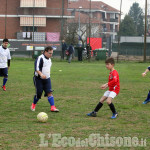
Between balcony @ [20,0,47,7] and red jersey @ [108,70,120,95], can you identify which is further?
balcony @ [20,0,47,7]

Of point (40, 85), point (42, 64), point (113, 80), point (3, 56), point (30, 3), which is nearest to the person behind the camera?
point (113, 80)

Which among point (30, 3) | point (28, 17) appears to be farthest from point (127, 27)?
point (28, 17)

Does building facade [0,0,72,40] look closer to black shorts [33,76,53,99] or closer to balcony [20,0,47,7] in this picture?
balcony [20,0,47,7]

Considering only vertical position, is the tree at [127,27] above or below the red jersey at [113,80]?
above

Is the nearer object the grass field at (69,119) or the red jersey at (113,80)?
the grass field at (69,119)

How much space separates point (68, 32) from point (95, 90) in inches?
1440

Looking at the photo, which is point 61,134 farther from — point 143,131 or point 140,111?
point 140,111

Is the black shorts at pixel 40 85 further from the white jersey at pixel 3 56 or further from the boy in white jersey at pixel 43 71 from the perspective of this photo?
the white jersey at pixel 3 56

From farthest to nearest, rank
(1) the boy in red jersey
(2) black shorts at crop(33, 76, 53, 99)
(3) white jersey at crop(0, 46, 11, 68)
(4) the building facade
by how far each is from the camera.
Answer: (4) the building facade, (3) white jersey at crop(0, 46, 11, 68), (2) black shorts at crop(33, 76, 53, 99), (1) the boy in red jersey

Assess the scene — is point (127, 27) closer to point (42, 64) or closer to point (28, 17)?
point (28, 17)

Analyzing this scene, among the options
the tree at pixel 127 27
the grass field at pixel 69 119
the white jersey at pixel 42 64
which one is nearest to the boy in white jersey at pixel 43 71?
the white jersey at pixel 42 64

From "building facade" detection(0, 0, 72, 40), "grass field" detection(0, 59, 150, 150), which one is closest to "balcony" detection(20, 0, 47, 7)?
"building facade" detection(0, 0, 72, 40)

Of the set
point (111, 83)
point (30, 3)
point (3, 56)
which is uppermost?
point (30, 3)

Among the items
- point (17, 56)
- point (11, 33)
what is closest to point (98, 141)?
point (17, 56)
